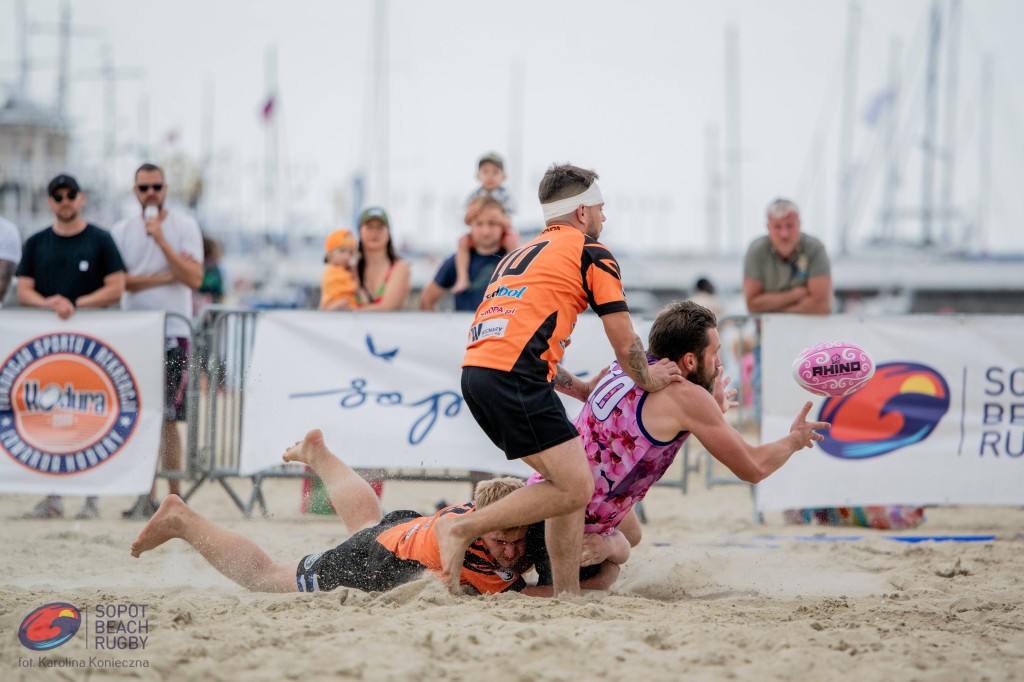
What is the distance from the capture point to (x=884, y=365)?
605 centimetres

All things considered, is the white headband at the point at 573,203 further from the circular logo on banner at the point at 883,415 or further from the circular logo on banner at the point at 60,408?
the circular logo on banner at the point at 60,408

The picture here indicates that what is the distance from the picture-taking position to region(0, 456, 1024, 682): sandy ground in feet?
8.95

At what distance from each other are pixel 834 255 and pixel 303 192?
26.6 metres

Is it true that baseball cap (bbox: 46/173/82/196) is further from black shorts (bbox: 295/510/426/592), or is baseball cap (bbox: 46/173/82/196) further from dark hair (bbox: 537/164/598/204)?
dark hair (bbox: 537/164/598/204)

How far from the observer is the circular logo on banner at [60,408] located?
5.94m

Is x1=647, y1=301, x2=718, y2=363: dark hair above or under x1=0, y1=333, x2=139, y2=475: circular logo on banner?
above

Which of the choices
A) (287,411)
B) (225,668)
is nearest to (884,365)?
(287,411)

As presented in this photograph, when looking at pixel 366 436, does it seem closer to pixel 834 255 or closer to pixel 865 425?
pixel 865 425

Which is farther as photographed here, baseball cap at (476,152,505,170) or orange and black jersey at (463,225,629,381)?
baseball cap at (476,152,505,170)

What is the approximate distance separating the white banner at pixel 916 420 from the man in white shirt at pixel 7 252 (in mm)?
5675

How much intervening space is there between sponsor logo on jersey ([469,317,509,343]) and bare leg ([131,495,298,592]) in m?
1.32

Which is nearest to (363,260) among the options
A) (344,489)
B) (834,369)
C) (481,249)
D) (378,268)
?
(378,268)

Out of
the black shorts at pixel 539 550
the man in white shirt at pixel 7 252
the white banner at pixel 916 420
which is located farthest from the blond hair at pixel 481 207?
the man in white shirt at pixel 7 252

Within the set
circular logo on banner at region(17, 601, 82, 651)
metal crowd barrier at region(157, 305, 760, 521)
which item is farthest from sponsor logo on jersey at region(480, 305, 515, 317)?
metal crowd barrier at region(157, 305, 760, 521)
